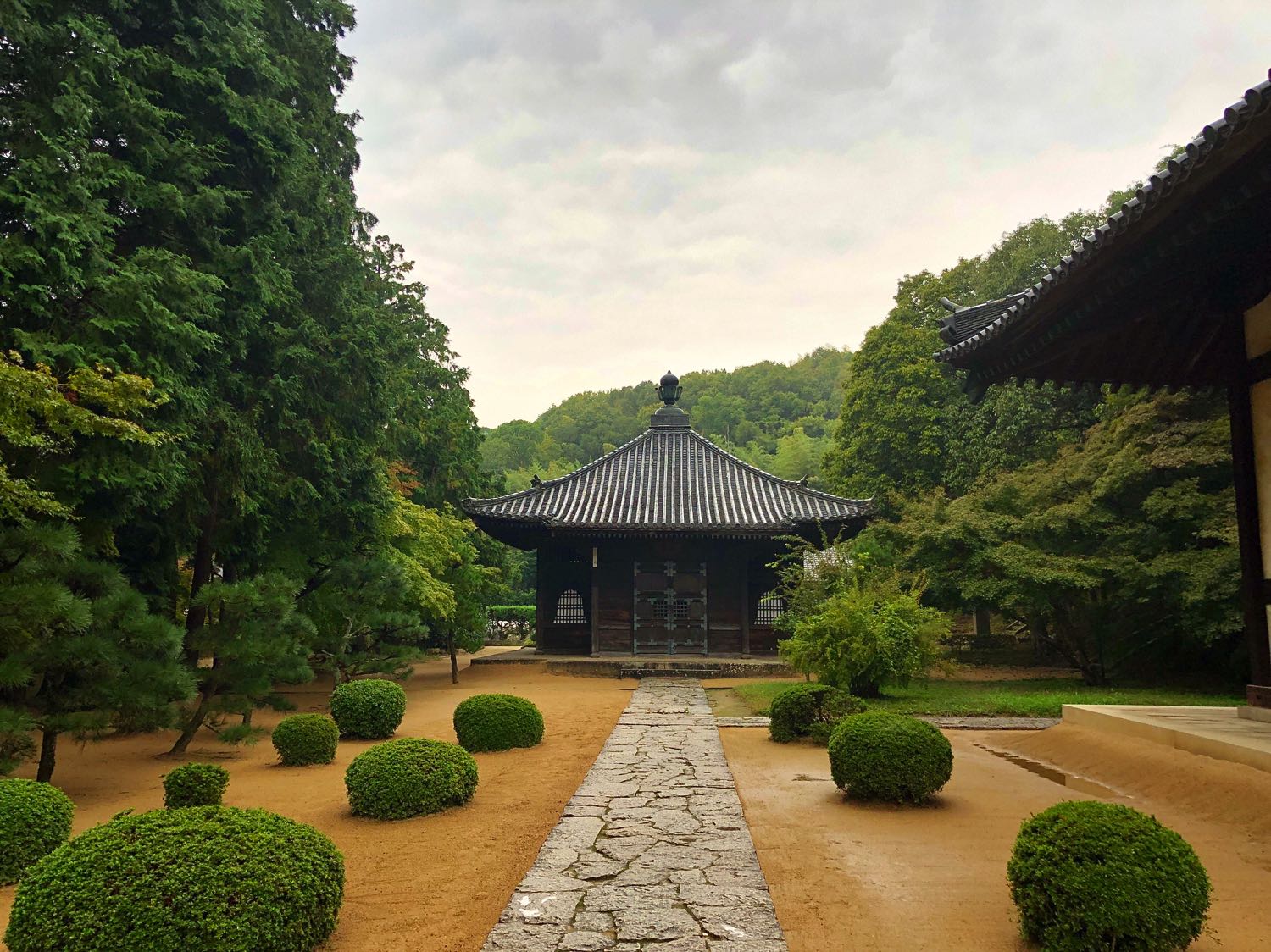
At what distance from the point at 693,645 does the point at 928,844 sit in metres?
15.3

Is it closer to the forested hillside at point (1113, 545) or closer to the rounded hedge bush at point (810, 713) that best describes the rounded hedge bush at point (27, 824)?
the rounded hedge bush at point (810, 713)

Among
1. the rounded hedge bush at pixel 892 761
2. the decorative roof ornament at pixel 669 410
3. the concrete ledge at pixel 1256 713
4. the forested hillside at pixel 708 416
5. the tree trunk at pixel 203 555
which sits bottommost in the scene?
the rounded hedge bush at pixel 892 761

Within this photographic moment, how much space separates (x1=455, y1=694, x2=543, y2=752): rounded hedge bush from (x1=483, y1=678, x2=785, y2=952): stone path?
1579 mm

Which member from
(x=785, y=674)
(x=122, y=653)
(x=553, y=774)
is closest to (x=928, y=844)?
(x=553, y=774)

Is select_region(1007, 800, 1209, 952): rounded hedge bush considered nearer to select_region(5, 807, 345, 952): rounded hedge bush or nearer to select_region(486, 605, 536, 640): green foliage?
select_region(5, 807, 345, 952): rounded hedge bush

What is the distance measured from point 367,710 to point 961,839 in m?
7.44

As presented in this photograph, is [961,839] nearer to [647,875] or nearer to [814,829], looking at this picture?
[814,829]

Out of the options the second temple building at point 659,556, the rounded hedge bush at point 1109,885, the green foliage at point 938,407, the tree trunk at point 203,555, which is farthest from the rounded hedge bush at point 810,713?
the green foliage at point 938,407

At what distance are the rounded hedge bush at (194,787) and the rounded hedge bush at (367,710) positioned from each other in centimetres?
415

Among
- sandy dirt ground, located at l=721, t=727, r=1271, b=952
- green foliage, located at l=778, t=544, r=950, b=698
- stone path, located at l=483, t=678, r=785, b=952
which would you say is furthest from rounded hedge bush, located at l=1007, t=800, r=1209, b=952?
green foliage, located at l=778, t=544, r=950, b=698

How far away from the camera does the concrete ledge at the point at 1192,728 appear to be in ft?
19.8

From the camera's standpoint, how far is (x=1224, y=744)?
615 centimetres

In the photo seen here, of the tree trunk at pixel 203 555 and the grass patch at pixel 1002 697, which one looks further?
the grass patch at pixel 1002 697

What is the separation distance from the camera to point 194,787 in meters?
5.95
